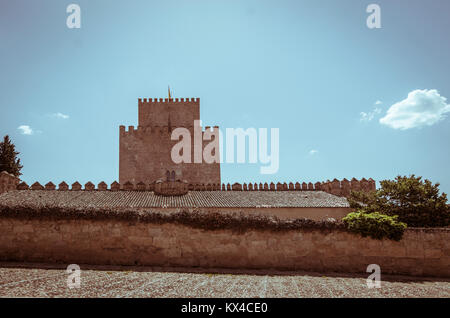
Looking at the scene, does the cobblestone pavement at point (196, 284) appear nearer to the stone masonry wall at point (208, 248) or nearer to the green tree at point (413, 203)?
the stone masonry wall at point (208, 248)

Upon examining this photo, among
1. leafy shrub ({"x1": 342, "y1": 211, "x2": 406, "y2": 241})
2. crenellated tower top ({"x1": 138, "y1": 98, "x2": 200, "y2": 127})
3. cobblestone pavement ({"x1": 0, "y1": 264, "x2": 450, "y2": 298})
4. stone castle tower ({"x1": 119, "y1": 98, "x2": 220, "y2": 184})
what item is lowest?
cobblestone pavement ({"x1": 0, "y1": 264, "x2": 450, "y2": 298})

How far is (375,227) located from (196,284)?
6.25 meters

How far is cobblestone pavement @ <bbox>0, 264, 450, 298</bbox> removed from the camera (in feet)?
19.9

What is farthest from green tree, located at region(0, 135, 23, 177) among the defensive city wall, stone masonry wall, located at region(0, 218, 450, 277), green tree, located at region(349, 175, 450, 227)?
green tree, located at region(349, 175, 450, 227)

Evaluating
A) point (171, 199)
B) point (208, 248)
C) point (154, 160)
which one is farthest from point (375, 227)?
point (154, 160)

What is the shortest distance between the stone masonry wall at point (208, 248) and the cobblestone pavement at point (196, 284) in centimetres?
64

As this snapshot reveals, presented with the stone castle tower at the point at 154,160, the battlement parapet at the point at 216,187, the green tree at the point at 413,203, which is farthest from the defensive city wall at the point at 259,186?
the green tree at the point at 413,203

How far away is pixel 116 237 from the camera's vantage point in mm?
9969

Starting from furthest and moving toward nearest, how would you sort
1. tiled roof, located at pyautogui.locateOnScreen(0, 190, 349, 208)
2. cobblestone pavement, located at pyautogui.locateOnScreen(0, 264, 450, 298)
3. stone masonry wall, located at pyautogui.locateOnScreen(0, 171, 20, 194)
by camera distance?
stone masonry wall, located at pyautogui.locateOnScreen(0, 171, 20, 194) → tiled roof, located at pyautogui.locateOnScreen(0, 190, 349, 208) → cobblestone pavement, located at pyautogui.locateOnScreen(0, 264, 450, 298)

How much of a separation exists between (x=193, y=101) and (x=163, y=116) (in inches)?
142

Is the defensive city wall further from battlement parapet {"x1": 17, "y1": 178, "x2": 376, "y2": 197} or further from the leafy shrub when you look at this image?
the leafy shrub

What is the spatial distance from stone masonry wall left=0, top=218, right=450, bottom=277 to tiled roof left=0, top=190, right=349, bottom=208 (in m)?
7.75
